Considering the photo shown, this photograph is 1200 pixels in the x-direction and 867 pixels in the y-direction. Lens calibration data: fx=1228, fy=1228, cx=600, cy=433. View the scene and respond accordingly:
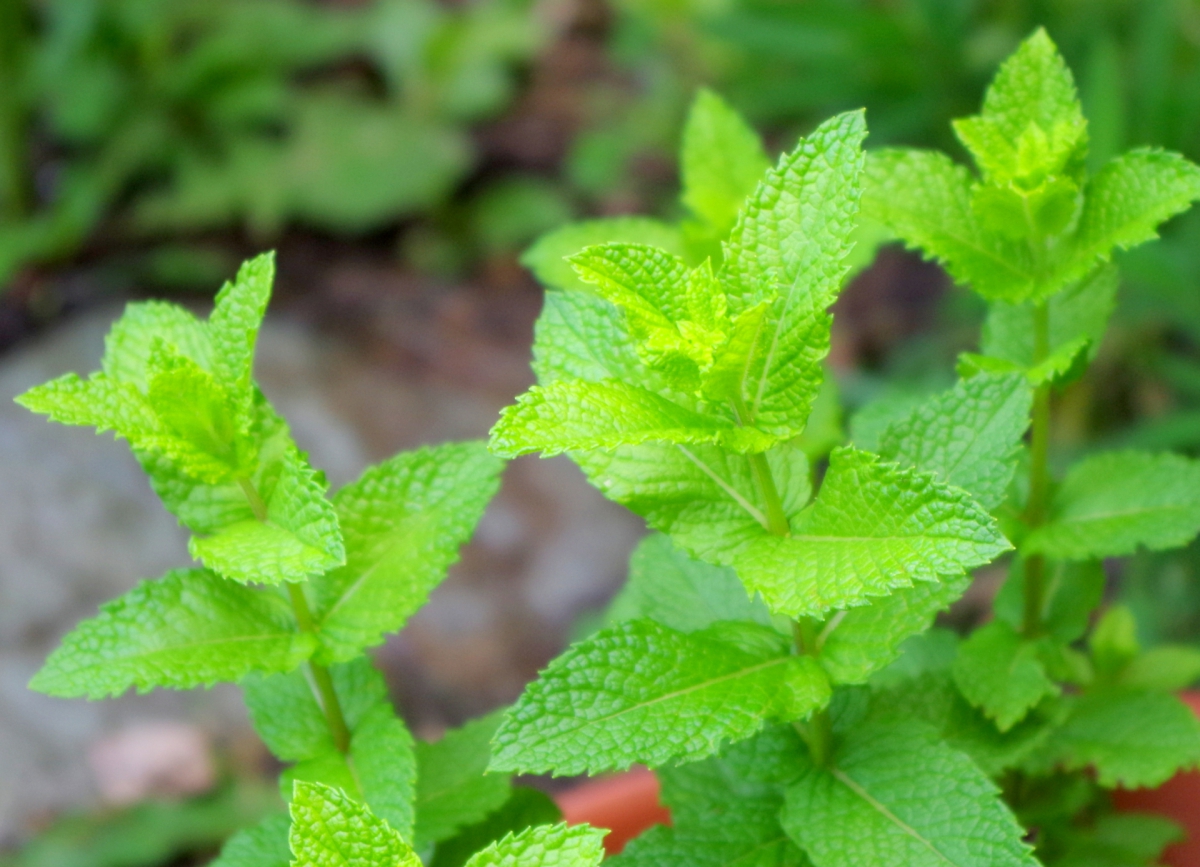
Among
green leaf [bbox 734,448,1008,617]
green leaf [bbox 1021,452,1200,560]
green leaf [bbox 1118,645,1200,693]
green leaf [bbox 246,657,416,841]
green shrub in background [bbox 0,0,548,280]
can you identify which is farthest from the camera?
green shrub in background [bbox 0,0,548,280]

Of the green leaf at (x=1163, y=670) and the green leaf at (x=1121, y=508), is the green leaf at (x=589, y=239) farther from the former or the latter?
the green leaf at (x=1163, y=670)

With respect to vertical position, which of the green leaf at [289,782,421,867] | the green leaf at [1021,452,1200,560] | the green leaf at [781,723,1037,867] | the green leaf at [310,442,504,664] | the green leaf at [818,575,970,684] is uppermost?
the green leaf at [310,442,504,664]

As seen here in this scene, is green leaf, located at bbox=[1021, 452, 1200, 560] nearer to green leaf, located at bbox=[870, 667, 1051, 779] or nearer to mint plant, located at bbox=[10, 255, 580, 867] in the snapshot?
green leaf, located at bbox=[870, 667, 1051, 779]

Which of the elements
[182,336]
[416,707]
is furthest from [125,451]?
[182,336]

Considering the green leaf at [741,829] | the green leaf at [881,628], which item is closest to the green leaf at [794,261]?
the green leaf at [881,628]

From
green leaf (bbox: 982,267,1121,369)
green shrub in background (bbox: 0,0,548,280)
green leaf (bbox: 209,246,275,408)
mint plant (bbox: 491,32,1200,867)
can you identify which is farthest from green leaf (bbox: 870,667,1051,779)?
green shrub in background (bbox: 0,0,548,280)

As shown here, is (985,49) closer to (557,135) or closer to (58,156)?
(557,135)
